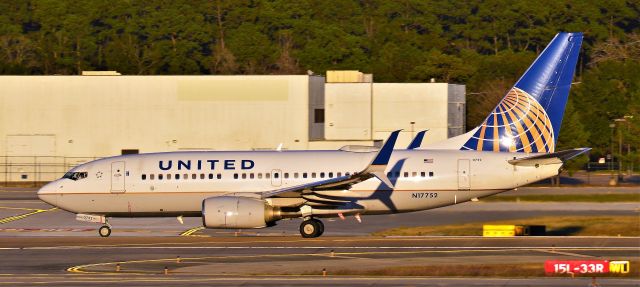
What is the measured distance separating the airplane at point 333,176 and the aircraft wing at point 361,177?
0.05 m

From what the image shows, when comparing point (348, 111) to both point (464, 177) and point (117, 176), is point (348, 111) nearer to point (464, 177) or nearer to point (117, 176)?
point (117, 176)

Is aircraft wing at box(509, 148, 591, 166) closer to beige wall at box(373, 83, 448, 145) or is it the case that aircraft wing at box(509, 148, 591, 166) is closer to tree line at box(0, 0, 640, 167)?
beige wall at box(373, 83, 448, 145)

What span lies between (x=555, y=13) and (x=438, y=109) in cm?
11490

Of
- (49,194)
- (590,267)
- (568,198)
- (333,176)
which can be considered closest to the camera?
(590,267)

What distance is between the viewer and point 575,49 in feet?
140

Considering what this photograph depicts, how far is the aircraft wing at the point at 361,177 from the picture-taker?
127 ft

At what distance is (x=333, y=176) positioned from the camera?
136 ft

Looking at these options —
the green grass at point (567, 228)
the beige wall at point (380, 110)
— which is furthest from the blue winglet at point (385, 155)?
the beige wall at point (380, 110)

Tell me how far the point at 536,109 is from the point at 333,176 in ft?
26.2

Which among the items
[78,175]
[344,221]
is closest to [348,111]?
[344,221]

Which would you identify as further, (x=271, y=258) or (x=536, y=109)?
(x=536, y=109)

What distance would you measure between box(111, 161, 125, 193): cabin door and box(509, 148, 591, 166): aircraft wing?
14242mm

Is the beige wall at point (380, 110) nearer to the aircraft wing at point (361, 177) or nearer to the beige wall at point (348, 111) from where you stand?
the beige wall at point (348, 111)

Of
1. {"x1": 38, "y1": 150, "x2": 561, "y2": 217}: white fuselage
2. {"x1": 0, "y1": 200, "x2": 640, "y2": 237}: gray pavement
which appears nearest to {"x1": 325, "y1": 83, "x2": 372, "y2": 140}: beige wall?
{"x1": 0, "y1": 200, "x2": 640, "y2": 237}: gray pavement
